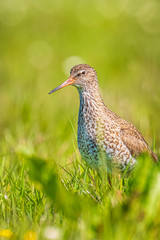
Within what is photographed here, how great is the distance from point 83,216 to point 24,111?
3.26 m

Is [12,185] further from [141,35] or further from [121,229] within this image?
[141,35]

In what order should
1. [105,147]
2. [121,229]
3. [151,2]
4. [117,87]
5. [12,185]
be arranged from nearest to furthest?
[121,229]
[12,185]
[105,147]
[117,87]
[151,2]

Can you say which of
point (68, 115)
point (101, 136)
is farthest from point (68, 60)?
point (101, 136)

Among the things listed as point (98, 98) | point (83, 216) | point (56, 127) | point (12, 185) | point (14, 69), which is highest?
point (14, 69)

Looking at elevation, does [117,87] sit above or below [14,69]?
below

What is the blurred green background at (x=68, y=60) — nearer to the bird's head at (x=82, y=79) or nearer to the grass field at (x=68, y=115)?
the grass field at (x=68, y=115)

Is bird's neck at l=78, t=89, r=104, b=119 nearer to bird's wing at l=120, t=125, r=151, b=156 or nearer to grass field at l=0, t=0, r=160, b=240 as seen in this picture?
grass field at l=0, t=0, r=160, b=240

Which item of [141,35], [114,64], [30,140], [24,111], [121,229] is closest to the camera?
[121,229]

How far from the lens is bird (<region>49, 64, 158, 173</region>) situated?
3.85 metres

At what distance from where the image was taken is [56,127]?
19.3 ft

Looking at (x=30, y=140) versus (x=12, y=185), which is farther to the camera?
(x=30, y=140)

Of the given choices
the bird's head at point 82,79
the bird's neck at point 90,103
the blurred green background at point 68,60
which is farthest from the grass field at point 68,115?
the bird's head at point 82,79

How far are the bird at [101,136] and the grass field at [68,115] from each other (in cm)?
12

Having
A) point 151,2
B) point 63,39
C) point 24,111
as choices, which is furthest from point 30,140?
point 151,2
